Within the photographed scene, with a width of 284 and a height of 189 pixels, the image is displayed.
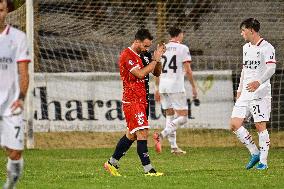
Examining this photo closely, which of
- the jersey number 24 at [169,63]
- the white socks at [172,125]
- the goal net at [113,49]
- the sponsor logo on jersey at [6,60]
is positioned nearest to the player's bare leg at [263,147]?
the white socks at [172,125]

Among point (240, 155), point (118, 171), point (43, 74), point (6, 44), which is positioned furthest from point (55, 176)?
→ point (43, 74)

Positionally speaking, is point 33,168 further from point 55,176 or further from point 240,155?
point 240,155

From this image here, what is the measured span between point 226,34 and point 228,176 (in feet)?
34.0

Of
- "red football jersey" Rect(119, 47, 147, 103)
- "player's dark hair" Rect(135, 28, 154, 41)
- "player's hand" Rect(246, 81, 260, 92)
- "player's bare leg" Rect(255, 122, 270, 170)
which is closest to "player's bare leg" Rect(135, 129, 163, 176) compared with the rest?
"red football jersey" Rect(119, 47, 147, 103)

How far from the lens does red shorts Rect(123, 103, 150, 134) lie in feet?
43.3

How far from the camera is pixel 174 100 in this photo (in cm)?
1922

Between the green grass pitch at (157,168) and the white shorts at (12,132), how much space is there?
7.50 ft

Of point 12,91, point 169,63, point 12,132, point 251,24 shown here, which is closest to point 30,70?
point 169,63

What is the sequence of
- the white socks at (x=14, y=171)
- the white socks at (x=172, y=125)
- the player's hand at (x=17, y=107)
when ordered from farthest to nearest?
the white socks at (x=172, y=125), the white socks at (x=14, y=171), the player's hand at (x=17, y=107)

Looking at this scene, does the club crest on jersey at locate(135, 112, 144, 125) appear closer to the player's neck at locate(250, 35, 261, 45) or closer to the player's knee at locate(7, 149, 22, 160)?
the player's neck at locate(250, 35, 261, 45)

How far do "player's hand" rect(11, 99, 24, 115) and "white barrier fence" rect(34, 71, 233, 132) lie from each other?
12407mm

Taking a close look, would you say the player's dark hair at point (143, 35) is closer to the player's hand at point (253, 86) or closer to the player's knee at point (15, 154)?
the player's hand at point (253, 86)

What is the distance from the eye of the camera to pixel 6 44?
9320 mm

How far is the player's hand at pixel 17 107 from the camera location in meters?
9.12
